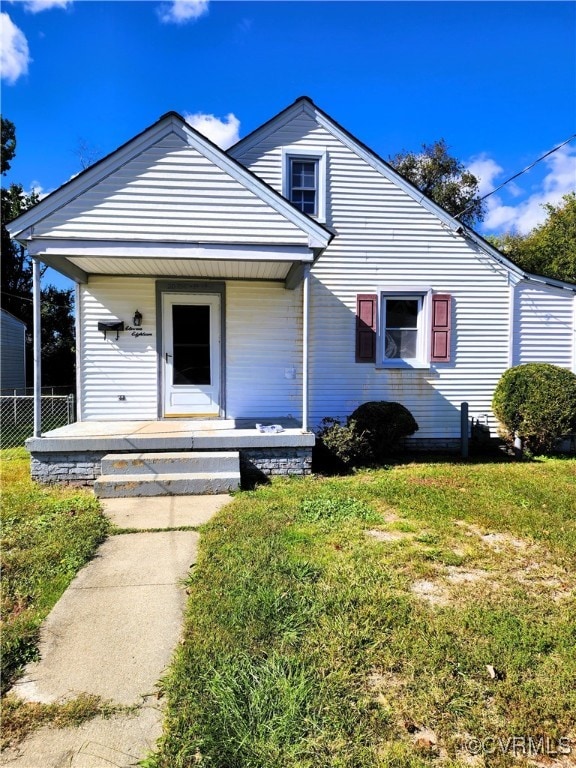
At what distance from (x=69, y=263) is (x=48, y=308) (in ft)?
60.8

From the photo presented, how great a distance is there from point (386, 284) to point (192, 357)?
4183mm

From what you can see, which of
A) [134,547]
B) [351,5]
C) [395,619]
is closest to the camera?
[395,619]

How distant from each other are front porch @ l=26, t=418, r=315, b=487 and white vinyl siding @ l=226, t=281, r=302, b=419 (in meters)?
1.46

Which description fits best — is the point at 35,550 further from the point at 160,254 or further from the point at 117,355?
the point at 117,355

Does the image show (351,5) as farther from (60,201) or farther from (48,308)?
(48,308)

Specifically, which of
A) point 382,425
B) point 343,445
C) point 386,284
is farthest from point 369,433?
point 386,284

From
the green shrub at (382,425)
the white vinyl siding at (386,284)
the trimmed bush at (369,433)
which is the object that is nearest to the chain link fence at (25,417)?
the trimmed bush at (369,433)

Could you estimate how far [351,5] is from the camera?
21.6 feet

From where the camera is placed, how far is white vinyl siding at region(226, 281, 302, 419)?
7.94 m

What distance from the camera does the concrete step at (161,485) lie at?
5457 mm

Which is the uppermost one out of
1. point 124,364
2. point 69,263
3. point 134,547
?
point 69,263

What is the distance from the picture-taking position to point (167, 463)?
5.73 m

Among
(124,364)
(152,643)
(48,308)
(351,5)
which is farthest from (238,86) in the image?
(48,308)

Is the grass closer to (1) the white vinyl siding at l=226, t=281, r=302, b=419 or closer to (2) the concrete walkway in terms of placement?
(2) the concrete walkway
